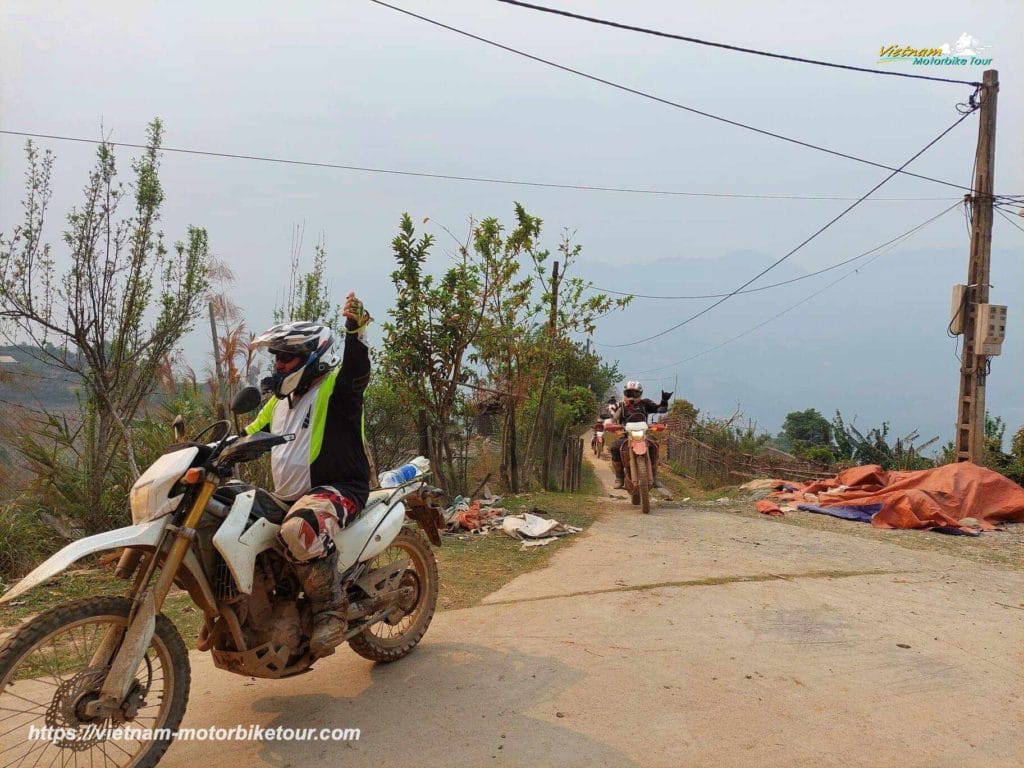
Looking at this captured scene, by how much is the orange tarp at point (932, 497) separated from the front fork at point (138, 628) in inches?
361

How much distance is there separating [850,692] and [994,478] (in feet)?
27.0

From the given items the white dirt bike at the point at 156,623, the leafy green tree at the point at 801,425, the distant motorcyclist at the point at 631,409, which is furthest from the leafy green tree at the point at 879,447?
the white dirt bike at the point at 156,623

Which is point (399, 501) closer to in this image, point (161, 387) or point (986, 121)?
point (161, 387)

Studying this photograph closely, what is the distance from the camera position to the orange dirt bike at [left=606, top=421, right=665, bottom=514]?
410 inches

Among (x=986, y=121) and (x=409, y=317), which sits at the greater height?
(x=986, y=121)

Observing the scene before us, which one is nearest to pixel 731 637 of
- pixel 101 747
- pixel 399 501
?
pixel 399 501

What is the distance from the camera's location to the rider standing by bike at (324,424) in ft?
11.6

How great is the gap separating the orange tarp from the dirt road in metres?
3.55

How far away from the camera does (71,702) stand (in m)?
2.70

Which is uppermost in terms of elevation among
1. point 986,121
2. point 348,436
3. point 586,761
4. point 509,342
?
point 986,121

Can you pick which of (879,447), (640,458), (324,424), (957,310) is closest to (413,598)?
(324,424)

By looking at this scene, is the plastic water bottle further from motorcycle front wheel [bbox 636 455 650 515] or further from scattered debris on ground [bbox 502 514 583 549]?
motorcycle front wheel [bbox 636 455 650 515]

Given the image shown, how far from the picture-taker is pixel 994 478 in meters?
10.4

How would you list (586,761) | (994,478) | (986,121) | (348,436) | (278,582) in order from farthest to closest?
(986,121) → (994,478) → (348,436) → (278,582) → (586,761)
